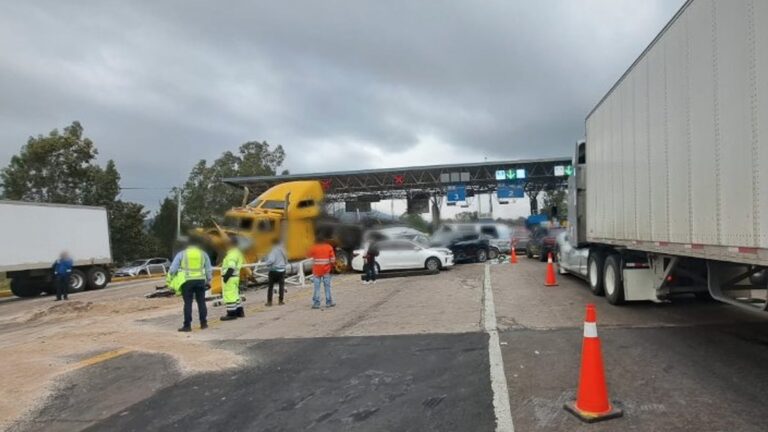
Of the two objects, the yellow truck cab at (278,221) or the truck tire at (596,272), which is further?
the yellow truck cab at (278,221)

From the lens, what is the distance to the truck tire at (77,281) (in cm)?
2450

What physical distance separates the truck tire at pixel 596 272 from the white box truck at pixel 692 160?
103 centimetres

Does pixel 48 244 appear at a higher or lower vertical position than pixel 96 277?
higher

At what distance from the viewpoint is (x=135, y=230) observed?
1892 inches

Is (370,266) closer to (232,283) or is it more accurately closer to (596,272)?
(232,283)

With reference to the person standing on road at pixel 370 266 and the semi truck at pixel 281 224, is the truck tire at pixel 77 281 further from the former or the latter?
the person standing on road at pixel 370 266

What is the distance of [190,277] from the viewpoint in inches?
444

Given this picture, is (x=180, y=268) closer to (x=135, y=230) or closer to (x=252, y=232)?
(x=252, y=232)

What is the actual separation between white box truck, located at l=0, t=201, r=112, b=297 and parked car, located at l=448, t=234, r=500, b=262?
1577 cm

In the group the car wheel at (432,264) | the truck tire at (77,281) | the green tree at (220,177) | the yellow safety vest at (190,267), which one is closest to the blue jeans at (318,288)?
the yellow safety vest at (190,267)

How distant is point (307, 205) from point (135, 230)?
30680mm

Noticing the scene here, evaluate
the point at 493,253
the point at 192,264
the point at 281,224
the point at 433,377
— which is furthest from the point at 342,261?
the point at 433,377

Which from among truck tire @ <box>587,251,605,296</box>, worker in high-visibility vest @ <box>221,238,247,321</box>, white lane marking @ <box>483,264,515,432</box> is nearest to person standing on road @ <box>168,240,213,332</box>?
worker in high-visibility vest @ <box>221,238,247,321</box>

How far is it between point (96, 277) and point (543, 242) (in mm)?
19477
